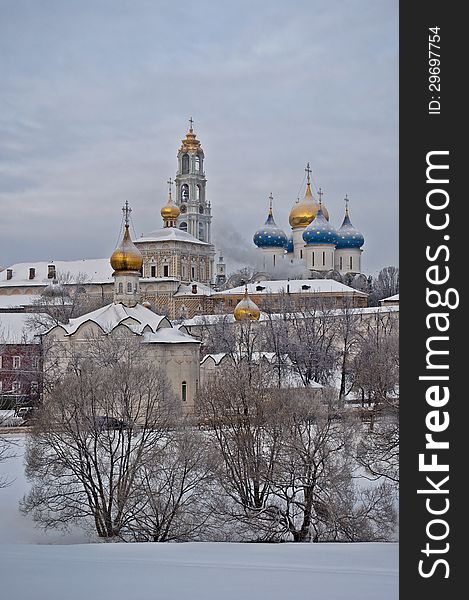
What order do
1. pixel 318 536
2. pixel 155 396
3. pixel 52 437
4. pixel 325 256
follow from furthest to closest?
pixel 325 256 → pixel 155 396 → pixel 52 437 → pixel 318 536

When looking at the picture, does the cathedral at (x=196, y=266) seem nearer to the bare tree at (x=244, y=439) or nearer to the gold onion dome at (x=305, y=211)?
the gold onion dome at (x=305, y=211)

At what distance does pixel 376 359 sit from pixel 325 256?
3333cm

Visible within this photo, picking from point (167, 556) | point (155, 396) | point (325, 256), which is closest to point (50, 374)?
point (155, 396)

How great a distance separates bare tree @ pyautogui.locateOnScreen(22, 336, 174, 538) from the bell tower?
52.3 m

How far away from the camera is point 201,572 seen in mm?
7117

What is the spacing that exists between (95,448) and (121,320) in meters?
12.5

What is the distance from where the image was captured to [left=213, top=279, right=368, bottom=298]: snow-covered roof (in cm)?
5275

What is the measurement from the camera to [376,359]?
90.2 feet

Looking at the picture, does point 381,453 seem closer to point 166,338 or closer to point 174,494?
point 174,494

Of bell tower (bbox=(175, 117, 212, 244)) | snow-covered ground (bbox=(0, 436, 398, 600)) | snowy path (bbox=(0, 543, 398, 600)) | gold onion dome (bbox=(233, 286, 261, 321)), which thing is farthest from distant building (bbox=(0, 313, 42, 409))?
bell tower (bbox=(175, 117, 212, 244))

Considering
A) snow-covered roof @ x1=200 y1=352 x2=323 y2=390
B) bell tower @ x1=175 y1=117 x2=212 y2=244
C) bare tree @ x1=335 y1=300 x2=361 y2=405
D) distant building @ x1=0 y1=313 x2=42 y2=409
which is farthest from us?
bell tower @ x1=175 y1=117 x2=212 y2=244

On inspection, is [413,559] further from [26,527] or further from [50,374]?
[50,374]

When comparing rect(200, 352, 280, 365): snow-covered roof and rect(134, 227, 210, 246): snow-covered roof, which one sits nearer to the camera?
rect(200, 352, 280, 365): snow-covered roof

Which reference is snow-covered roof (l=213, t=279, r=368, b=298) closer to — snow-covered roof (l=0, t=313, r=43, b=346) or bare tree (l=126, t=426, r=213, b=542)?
snow-covered roof (l=0, t=313, r=43, b=346)
